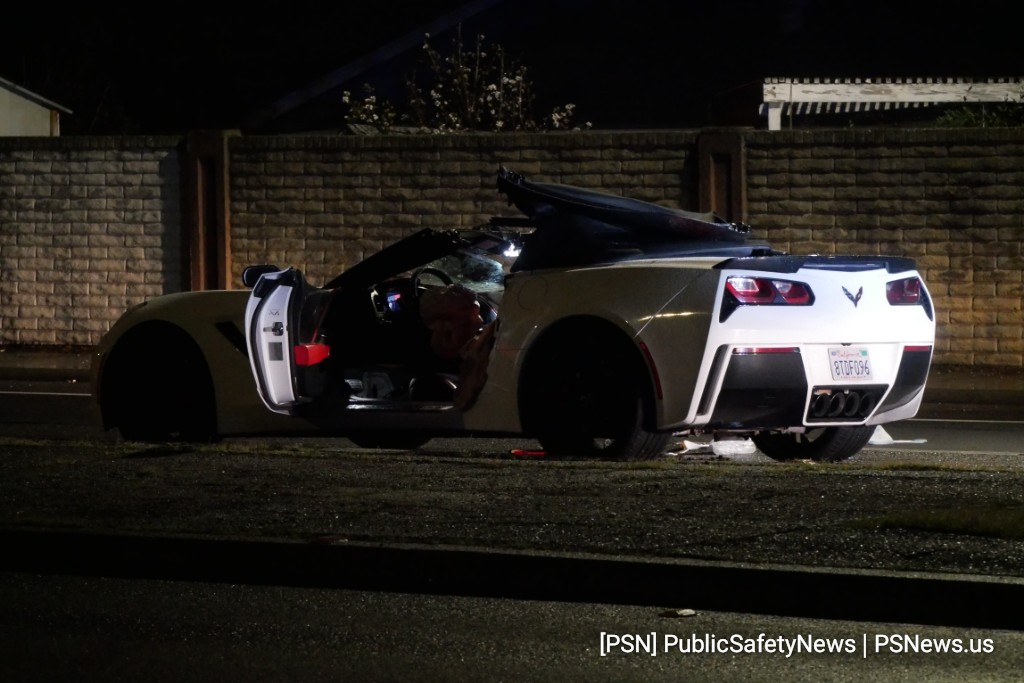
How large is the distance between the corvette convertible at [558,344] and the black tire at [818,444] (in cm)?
1

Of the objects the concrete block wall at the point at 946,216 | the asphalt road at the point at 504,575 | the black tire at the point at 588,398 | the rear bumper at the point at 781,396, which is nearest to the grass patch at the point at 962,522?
the asphalt road at the point at 504,575

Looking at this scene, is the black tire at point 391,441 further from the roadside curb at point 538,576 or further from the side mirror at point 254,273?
the roadside curb at point 538,576

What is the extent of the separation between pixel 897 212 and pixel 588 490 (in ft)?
34.9

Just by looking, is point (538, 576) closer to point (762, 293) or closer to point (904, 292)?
point (762, 293)

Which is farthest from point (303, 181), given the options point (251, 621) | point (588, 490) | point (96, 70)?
point (96, 70)

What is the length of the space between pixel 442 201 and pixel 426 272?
844cm

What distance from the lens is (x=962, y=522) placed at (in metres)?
6.21

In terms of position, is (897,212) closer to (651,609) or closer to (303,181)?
(303,181)

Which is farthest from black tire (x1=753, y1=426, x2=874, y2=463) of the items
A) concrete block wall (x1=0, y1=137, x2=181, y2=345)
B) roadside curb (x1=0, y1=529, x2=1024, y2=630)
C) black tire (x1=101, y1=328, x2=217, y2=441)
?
concrete block wall (x1=0, y1=137, x2=181, y2=345)

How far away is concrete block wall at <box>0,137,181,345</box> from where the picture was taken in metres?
19.1

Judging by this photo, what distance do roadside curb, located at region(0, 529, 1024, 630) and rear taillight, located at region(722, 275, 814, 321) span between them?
2.23 m

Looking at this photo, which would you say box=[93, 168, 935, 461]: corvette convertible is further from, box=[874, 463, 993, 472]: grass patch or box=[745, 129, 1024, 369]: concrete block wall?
box=[745, 129, 1024, 369]: concrete block wall

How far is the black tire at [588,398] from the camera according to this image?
7.98m

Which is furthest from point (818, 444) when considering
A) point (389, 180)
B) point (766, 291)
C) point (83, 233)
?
point (83, 233)
